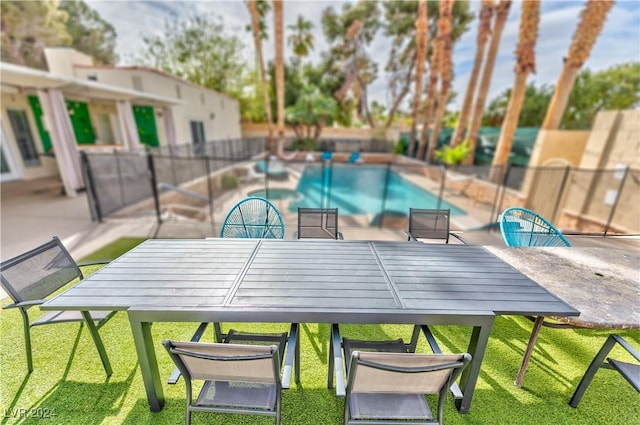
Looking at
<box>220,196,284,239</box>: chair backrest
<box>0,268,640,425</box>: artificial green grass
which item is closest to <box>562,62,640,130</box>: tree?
<box>0,268,640,425</box>: artificial green grass

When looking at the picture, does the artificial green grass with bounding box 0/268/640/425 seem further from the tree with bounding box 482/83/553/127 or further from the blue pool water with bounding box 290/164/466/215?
the tree with bounding box 482/83/553/127

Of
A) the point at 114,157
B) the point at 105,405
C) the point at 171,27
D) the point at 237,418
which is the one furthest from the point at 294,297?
the point at 171,27

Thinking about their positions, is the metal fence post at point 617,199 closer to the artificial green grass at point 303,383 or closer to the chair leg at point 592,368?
the artificial green grass at point 303,383

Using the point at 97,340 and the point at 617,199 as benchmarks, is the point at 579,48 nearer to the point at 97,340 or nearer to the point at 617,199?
the point at 617,199

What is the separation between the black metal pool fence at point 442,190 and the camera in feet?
17.5

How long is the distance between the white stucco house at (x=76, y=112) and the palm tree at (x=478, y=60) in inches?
463

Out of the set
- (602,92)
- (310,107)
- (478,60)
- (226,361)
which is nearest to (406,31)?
(310,107)

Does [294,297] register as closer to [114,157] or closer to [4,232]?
[4,232]

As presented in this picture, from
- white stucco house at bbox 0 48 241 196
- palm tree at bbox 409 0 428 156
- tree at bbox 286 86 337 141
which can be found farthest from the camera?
tree at bbox 286 86 337 141

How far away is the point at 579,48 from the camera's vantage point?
281 inches

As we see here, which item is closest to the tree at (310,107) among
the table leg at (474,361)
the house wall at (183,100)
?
the house wall at (183,100)

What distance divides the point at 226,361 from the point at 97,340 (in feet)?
4.37

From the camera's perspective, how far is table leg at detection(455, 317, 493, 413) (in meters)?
1.44

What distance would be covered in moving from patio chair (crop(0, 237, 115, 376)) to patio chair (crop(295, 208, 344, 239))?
1.81 m
